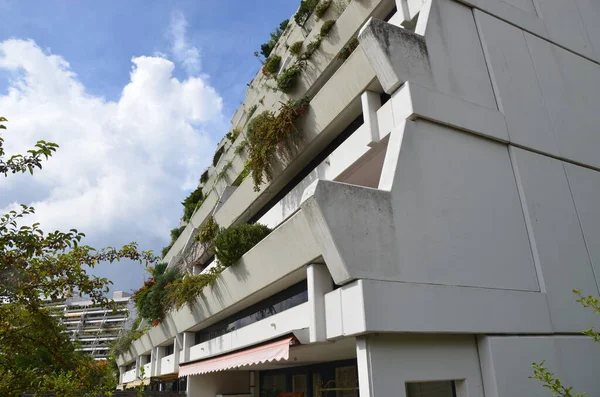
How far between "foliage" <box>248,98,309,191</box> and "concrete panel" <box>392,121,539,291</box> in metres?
4.41

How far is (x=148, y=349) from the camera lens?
80.3ft

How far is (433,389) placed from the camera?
8.09 meters

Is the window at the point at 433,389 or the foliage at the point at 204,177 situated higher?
the foliage at the point at 204,177

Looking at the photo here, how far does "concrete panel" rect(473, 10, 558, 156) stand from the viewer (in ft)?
29.7

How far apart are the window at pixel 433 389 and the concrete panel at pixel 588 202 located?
151 inches

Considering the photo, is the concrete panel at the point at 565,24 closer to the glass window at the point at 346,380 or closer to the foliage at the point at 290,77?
the foliage at the point at 290,77

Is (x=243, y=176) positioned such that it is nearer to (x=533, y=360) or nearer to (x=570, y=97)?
(x=570, y=97)

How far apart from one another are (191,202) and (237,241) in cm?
1558

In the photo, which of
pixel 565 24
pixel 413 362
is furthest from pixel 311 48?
pixel 413 362

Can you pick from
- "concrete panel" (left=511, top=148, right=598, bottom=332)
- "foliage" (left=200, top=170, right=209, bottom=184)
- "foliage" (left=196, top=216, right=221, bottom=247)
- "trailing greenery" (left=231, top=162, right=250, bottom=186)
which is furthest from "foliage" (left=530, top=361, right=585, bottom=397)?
"foliage" (left=200, top=170, right=209, bottom=184)

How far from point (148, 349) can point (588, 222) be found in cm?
2227

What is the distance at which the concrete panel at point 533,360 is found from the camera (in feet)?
22.9

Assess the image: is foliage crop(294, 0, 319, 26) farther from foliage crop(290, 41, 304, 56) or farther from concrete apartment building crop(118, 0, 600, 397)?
concrete apartment building crop(118, 0, 600, 397)

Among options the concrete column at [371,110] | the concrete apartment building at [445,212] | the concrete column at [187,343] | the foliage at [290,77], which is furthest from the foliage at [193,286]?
the concrete column at [371,110]
